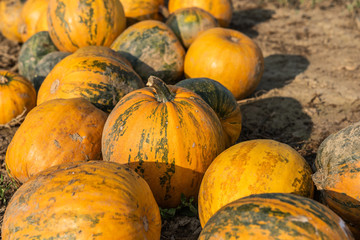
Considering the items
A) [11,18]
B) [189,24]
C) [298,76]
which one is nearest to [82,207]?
[189,24]

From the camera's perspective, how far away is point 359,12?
7.61m

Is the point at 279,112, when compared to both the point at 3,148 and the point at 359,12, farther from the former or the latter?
the point at 359,12

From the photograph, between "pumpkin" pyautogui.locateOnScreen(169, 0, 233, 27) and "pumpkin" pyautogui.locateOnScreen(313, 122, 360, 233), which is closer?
"pumpkin" pyautogui.locateOnScreen(313, 122, 360, 233)

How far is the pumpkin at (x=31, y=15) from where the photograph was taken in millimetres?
6121

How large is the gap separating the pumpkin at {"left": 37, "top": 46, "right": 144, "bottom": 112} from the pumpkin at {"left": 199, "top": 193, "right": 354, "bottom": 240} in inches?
73.8

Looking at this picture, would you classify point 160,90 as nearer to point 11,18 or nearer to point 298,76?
point 298,76

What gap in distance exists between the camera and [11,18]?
6863 mm

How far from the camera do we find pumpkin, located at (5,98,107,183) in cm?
309

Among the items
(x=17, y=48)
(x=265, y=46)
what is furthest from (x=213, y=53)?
(x=17, y=48)

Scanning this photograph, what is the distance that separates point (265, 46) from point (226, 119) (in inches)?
127

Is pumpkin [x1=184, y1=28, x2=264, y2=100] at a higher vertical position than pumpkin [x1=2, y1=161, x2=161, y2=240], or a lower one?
lower

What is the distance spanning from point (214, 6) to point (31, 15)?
284 cm

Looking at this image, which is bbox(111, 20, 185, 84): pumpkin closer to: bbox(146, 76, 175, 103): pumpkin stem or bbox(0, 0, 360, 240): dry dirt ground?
bbox(0, 0, 360, 240): dry dirt ground

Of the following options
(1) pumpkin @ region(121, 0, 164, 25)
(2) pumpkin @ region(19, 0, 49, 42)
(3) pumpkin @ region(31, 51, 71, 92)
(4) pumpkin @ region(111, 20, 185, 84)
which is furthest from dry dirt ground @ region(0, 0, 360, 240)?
(1) pumpkin @ region(121, 0, 164, 25)
